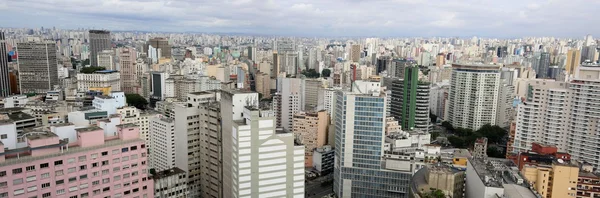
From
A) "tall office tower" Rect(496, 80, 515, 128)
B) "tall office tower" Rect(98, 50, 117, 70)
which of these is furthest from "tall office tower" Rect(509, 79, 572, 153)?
"tall office tower" Rect(98, 50, 117, 70)

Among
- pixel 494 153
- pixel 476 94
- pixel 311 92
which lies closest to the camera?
pixel 494 153

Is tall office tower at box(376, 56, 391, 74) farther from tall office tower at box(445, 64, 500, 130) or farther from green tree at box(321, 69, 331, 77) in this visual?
tall office tower at box(445, 64, 500, 130)

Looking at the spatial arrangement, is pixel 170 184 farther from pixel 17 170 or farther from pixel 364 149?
pixel 364 149

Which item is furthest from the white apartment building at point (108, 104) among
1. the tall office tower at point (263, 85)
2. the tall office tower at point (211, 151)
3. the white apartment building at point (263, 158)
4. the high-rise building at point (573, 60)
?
the high-rise building at point (573, 60)

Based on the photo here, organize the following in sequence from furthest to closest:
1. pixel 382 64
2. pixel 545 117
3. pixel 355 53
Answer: pixel 355 53
pixel 382 64
pixel 545 117

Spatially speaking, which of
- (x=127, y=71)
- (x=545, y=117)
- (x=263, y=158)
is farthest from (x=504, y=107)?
(x=127, y=71)

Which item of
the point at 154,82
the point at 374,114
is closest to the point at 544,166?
the point at 374,114

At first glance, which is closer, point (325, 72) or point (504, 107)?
point (504, 107)
